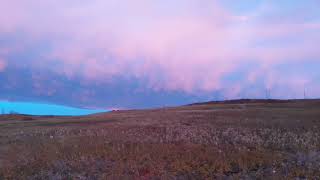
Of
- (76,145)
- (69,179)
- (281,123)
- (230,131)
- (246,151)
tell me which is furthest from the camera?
(281,123)

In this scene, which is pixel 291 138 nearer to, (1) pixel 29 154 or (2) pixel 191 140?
(2) pixel 191 140

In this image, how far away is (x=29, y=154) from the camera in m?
20.8

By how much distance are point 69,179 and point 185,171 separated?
4066 millimetres

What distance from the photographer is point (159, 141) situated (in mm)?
23500

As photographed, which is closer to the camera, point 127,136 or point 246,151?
point 246,151

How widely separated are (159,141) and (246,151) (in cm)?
504

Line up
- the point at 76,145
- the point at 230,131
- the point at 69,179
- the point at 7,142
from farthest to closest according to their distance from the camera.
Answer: the point at 230,131 < the point at 7,142 < the point at 76,145 < the point at 69,179

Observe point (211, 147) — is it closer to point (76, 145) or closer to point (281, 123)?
point (76, 145)

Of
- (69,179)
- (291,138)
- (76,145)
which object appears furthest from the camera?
(291,138)

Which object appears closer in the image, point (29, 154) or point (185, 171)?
point (185, 171)

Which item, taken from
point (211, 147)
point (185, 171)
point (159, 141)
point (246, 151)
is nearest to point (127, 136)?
point (159, 141)

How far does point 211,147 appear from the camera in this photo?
2120cm

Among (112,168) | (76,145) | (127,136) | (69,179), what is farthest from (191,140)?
(69,179)

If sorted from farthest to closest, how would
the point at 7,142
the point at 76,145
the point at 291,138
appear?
the point at 7,142
the point at 291,138
the point at 76,145
